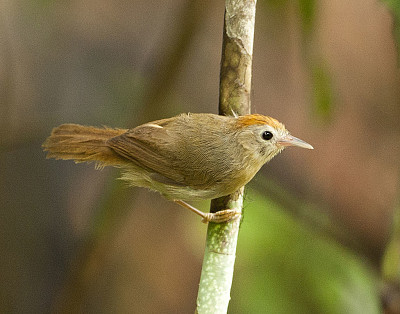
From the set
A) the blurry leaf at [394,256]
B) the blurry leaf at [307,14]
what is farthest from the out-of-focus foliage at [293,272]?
the blurry leaf at [307,14]

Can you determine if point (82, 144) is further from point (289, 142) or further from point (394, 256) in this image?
point (394, 256)

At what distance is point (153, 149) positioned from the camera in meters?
2.19

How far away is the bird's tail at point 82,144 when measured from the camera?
7.26 ft

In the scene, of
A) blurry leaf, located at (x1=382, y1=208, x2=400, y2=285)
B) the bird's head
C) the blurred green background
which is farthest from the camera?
the blurred green background

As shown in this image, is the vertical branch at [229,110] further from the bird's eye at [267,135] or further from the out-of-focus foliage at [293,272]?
the out-of-focus foliage at [293,272]

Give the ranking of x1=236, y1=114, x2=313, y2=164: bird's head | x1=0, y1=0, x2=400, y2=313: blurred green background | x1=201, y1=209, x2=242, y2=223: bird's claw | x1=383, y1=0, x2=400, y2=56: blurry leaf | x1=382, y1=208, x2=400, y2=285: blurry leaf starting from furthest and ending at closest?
x1=0, y1=0, x2=400, y2=313: blurred green background → x1=382, y1=208, x2=400, y2=285: blurry leaf → x1=236, y1=114, x2=313, y2=164: bird's head → x1=201, y1=209, x2=242, y2=223: bird's claw → x1=383, y1=0, x2=400, y2=56: blurry leaf

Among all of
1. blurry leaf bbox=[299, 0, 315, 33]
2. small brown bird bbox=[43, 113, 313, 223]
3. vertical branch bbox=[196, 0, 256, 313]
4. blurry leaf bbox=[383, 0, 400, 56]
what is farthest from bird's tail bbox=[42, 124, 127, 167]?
blurry leaf bbox=[383, 0, 400, 56]

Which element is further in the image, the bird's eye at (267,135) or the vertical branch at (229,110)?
the bird's eye at (267,135)

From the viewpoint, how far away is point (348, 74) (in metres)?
4.20

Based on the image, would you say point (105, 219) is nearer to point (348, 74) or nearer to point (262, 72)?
point (262, 72)

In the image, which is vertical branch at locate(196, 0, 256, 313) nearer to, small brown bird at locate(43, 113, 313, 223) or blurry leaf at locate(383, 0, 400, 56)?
small brown bird at locate(43, 113, 313, 223)

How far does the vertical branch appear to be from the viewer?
71.2 inches

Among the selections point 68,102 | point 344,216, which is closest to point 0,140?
point 68,102

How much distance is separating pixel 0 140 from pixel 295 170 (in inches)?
84.4
